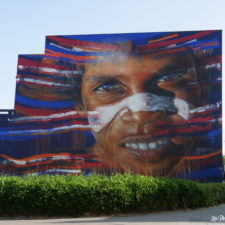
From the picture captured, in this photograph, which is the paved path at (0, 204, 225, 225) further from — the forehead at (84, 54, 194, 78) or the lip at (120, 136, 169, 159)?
the forehead at (84, 54, 194, 78)

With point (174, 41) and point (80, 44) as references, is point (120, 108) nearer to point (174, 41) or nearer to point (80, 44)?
point (80, 44)

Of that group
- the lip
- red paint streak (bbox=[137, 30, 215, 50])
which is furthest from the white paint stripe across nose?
red paint streak (bbox=[137, 30, 215, 50])

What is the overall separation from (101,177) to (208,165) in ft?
39.0

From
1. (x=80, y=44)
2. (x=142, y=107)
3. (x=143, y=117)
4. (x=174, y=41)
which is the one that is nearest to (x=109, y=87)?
(x=142, y=107)

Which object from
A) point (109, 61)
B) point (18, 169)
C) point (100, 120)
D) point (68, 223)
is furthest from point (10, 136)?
point (68, 223)

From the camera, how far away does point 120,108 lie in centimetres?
2297

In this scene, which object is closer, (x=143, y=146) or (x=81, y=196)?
(x=81, y=196)

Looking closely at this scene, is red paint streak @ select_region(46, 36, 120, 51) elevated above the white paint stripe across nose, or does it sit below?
above

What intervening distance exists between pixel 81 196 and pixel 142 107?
13.0m

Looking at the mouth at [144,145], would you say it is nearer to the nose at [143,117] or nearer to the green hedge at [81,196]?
the nose at [143,117]

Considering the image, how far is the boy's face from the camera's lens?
22188mm

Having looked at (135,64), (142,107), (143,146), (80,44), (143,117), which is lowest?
(143,146)

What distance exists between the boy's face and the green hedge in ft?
33.2

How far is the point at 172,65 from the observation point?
2308 centimetres
